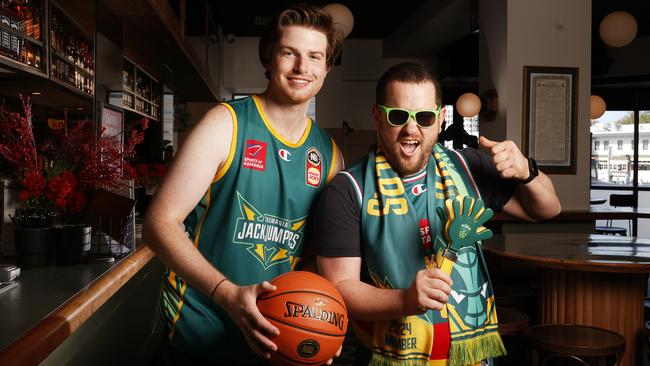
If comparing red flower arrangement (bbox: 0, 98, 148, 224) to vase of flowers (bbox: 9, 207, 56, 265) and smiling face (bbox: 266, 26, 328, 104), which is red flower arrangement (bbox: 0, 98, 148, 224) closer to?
vase of flowers (bbox: 9, 207, 56, 265)

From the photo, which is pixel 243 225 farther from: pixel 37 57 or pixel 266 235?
pixel 37 57

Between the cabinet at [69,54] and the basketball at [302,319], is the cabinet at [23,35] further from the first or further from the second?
the basketball at [302,319]

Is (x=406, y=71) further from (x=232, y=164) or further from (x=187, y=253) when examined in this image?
(x=187, y=253)

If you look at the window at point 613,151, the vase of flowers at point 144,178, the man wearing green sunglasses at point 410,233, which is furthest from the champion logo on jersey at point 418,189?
the window at point 613,151

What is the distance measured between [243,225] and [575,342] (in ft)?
6.65

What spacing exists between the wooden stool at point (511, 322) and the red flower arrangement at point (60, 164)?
7.06 ft

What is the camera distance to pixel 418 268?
1701mm

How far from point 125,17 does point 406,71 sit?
9.82 ft

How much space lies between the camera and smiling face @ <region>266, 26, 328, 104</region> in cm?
173

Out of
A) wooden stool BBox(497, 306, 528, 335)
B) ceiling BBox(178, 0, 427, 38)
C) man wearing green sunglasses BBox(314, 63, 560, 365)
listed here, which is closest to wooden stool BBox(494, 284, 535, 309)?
wooden stool BBox(497, 306, 528, 335)

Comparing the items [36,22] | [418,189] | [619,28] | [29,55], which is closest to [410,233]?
[418,189]

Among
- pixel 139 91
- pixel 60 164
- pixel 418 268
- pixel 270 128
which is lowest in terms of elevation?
pixel 418 268

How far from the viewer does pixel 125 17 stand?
407 cm

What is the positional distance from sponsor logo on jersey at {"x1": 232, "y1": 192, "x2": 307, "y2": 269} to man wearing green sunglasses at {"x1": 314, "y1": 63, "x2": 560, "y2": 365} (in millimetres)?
102
